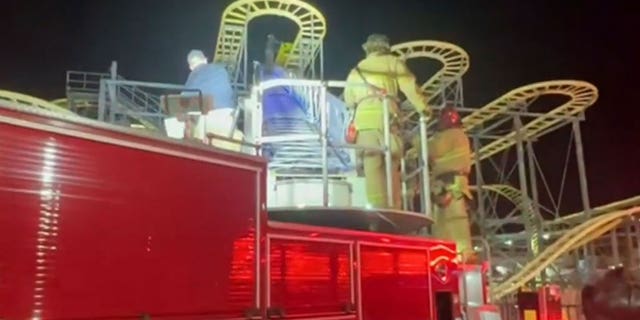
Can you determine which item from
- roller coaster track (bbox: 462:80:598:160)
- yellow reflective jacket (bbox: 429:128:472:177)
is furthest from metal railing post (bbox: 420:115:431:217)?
roller coaster track (bbox: 462:80:598:160)

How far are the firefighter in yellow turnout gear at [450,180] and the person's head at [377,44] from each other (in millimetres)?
2655

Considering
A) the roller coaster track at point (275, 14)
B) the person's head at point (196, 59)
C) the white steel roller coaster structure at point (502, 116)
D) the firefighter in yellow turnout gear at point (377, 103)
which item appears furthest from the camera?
the white steel roller coaster structure at point (502, 116)

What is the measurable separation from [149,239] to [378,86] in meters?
5.22

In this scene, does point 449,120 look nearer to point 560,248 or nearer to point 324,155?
point 324,155

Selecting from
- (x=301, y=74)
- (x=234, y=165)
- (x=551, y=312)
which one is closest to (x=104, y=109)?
(x=301, y=74)

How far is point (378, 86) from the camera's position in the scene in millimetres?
9906

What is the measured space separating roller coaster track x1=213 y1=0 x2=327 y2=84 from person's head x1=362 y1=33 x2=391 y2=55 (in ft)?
6.38

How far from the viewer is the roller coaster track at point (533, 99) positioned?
20.2 meters

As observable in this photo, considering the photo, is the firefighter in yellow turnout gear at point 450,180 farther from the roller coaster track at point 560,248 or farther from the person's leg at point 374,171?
the roller coaster track at point 560,248

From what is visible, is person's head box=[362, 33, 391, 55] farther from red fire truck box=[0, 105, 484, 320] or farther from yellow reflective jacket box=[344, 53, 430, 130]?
red fire truck box=[0, 105, 484, 320]

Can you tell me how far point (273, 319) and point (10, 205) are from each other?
2.78 m

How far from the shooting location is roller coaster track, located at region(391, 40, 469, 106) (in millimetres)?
17703

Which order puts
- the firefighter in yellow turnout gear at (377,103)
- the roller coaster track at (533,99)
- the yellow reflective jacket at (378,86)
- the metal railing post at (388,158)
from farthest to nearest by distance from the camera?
the roller coaster track at (533,99), the yellow reflective jacket at (378,86), the firefighter in yellow turnout gear at (377,103), the metal railing post at (388,158)

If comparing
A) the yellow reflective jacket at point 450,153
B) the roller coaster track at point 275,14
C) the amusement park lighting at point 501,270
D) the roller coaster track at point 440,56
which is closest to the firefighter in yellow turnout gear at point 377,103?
the yellow reflective jacket at point 450,153
